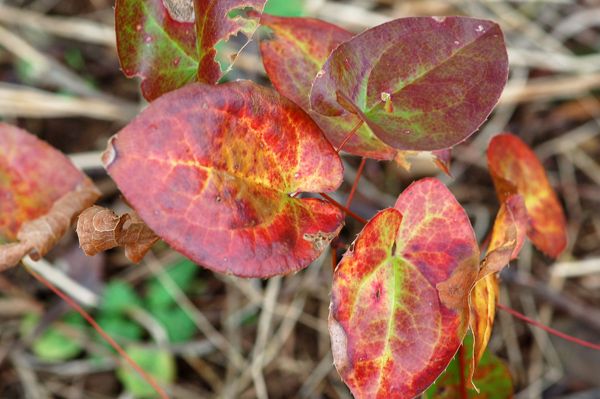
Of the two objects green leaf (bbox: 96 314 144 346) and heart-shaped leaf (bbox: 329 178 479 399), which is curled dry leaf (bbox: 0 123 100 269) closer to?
heart-shaped leaf (bbox: 329 178 479 399)

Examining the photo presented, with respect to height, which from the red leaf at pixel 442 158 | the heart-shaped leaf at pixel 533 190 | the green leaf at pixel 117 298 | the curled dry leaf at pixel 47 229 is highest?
the red leaf at pixel 442 158

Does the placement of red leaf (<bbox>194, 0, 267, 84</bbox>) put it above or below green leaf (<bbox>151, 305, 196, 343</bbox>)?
above

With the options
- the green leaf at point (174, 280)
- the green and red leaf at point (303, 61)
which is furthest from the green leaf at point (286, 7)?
the green leaf at point (174, 280)

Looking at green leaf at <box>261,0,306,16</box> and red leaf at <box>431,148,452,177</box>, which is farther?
green leaf at <box>261,0,306,16</box>

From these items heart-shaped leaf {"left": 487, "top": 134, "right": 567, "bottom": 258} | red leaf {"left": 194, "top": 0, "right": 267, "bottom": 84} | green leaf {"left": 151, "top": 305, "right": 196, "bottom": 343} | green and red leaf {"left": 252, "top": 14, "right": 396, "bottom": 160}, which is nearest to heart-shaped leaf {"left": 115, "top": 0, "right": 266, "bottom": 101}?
red leaf {"left": 194, "top": 0, "right": 267, "bottom": 84}

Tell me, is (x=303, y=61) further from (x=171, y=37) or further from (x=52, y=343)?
(x=52, y=343)

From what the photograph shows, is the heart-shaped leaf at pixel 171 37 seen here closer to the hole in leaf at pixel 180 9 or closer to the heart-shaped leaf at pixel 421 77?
the hole in leaf at pixel 180 9
